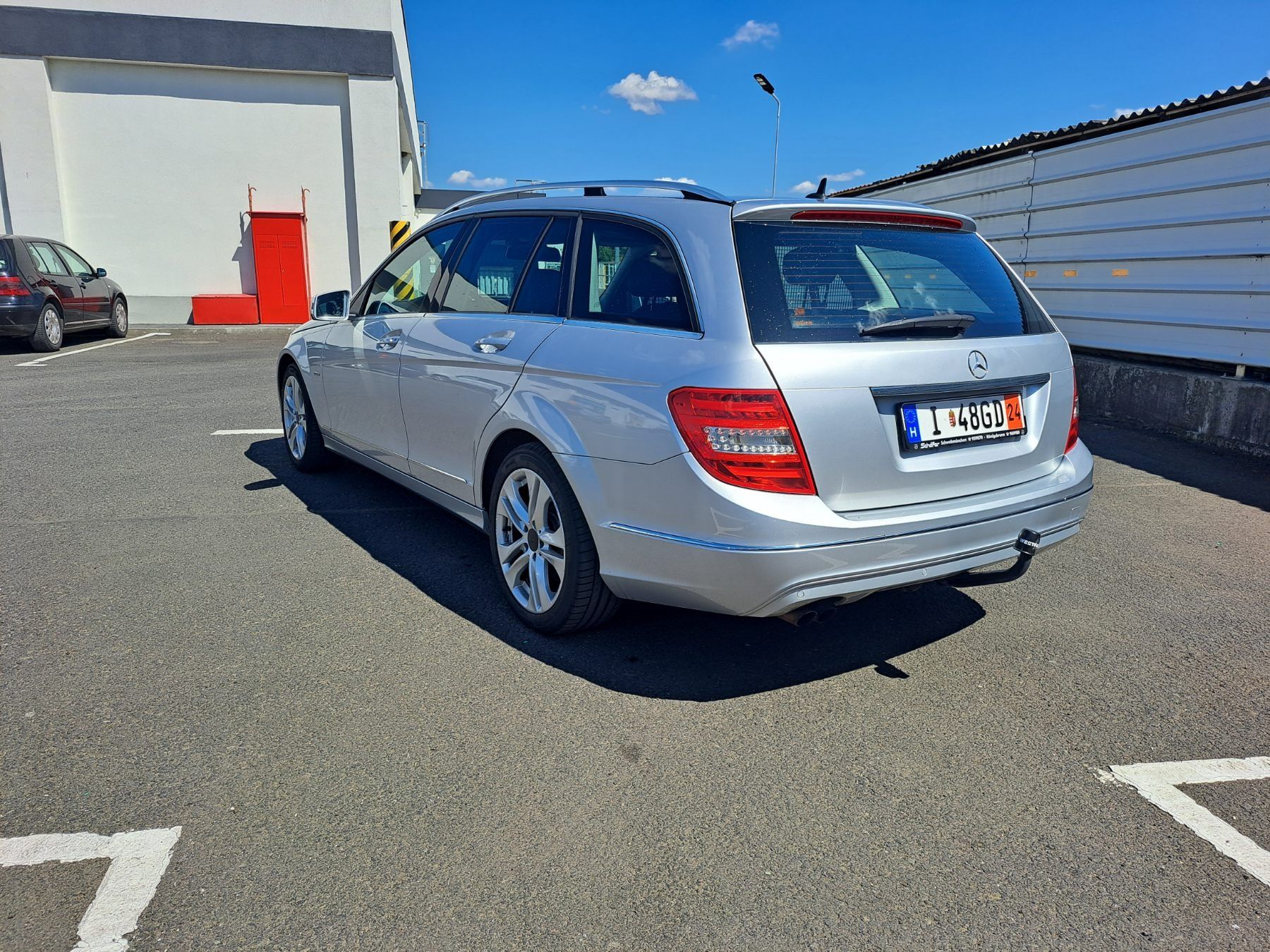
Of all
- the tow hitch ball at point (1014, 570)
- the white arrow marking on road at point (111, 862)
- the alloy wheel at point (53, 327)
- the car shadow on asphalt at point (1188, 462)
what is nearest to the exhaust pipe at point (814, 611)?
the tow hitch ball at point (1014, 570)

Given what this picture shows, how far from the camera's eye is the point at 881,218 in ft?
10.7

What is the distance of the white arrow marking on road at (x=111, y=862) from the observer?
203 centimetres

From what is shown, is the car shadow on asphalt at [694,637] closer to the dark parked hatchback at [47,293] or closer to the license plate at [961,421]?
the license plate at [961,421]

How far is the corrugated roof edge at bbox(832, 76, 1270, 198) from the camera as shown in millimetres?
7203

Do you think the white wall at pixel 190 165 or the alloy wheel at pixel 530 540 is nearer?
the alloy wheel at pixel 530 540

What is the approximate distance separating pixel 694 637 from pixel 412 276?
2436 mm

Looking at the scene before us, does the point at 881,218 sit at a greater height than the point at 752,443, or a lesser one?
greater

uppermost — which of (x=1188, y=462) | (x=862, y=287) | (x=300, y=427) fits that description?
(x=862, y=287)

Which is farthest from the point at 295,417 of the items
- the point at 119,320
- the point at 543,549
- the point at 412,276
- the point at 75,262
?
the point at 119,320

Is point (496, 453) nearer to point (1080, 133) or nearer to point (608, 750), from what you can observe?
point (608, 750)

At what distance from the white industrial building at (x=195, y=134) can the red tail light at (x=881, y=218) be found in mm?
17017

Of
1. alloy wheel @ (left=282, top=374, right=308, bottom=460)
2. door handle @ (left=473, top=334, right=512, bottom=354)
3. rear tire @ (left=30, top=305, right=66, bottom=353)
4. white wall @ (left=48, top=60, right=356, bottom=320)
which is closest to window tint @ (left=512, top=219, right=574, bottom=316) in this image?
door handle @ (left=473, top=334, right=512, bottom=354)

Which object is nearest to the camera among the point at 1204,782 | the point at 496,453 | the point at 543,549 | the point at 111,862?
the point at 111,862

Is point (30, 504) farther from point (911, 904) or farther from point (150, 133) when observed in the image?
point (150, 133)
